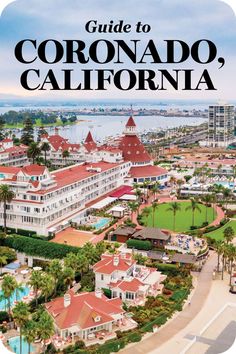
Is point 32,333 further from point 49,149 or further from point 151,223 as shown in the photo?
point 49,149

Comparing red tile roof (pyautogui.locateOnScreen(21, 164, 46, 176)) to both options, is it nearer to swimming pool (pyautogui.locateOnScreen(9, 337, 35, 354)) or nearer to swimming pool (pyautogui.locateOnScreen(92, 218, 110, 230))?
swimming pool (pyautogui.locateOnScreen(92, 218, 110, 230))

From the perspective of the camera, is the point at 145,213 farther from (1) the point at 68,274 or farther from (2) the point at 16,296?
(2) the point at 16,296

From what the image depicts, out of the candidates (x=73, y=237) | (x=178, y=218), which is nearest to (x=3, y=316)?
(x=73, y=237)

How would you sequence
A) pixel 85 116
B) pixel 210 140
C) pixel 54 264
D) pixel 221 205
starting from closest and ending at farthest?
pixel 54 264 → pixel 221 205 → pixel 210 140 → pixel 85 116

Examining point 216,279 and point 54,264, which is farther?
point 216,279

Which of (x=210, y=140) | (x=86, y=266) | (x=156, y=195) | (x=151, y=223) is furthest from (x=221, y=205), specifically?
(x=210, y=140)

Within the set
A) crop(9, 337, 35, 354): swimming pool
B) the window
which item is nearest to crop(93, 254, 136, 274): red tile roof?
the window
